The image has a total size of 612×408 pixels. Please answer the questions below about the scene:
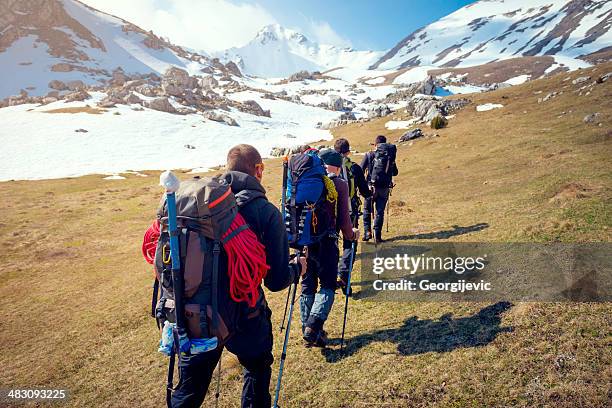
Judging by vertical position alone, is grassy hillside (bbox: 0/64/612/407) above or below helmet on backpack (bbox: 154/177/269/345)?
below

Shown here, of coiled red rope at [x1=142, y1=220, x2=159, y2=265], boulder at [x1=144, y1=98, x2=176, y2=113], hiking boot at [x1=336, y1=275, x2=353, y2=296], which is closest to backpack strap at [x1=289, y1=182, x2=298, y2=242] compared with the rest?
coiled red rope at [x1=142, y1=220, x2=159, y2=265]

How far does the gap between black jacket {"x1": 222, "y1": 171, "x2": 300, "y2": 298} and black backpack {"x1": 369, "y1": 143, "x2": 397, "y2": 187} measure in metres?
8.87

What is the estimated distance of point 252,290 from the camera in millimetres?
3816

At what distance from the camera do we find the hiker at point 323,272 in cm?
668

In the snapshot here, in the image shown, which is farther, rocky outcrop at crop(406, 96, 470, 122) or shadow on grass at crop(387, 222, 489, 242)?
rocky outcrop at crop(406, 96, 470, 122)

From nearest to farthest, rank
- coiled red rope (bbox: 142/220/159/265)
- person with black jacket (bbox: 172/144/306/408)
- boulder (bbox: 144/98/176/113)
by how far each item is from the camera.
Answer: person with black jacket (bbox: 172/144/306/408)
coiled red rope (bbox: 142/220/159/265)
boulder (bbox: 144/98/176/113)

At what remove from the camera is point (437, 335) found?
6465mm

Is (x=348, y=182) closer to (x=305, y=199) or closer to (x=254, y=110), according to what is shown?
(x=305, y=199)

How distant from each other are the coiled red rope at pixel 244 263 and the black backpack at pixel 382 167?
9.16 meters

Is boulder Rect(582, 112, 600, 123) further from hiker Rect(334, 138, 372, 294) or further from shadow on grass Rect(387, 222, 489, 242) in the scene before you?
hiker Rect(334, 138, 372, 294)

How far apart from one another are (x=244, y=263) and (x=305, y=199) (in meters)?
2.60

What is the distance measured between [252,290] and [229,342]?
0.87 metres

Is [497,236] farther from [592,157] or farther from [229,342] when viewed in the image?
[592,157]

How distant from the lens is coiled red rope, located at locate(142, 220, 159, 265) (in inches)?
166
